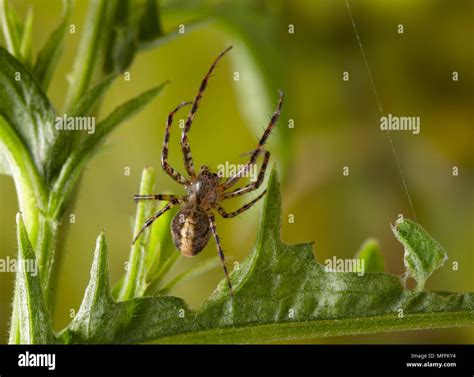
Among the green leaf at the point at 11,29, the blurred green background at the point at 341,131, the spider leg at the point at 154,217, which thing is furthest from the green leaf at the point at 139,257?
the blurred green background at the point at 341,131

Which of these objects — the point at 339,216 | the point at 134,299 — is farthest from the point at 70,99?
the point at 339,216

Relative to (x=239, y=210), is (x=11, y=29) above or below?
above

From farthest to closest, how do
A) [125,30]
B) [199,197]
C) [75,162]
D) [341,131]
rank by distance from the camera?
[341,131] → [199,197] → [125,30] → [75,162]

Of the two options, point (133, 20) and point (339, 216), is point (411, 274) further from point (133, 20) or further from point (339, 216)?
point (339, 216)

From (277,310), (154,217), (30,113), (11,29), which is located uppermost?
(11,29)

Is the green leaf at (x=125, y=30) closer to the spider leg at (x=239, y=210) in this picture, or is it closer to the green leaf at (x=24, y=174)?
the green leaf at (x=24, y=174)

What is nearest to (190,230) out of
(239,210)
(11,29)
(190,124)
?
(239,210)

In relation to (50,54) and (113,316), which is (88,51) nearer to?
(50,54)

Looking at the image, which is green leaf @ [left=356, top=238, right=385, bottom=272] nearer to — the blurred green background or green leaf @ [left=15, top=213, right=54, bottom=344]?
green leaf @ [left=15, top=213, right=54, bottom=344]
